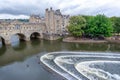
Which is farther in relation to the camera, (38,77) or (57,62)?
(57,62)

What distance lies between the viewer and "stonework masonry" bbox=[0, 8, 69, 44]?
57.7 metres

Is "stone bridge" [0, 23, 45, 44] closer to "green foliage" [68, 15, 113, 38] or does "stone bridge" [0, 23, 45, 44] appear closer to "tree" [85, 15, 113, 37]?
"green foliage" [68, 15, 113, 38]

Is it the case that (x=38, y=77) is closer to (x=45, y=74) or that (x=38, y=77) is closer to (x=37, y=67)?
(x=45, y=74)

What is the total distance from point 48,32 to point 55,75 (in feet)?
147

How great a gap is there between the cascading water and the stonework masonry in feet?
78.4

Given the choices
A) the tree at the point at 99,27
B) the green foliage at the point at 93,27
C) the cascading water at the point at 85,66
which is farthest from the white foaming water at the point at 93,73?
the tree at the point at 99,27

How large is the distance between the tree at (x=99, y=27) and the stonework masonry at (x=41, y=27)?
12860 millimetres

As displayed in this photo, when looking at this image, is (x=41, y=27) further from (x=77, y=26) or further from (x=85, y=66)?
(x=85, y=66)

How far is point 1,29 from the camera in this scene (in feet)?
185

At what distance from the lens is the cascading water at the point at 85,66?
89.2ft

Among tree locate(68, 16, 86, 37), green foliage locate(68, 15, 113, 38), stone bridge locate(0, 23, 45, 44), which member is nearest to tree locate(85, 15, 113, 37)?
green foliage locate(68, 15, 113, 38)

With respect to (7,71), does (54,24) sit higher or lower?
higher

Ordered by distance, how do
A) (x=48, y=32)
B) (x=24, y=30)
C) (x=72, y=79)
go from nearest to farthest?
1. (x=72, y=79)
2. (x=24, y=30)
3. (x=48, y=32)

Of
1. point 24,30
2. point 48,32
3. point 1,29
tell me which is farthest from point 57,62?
point 48,32
